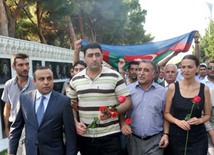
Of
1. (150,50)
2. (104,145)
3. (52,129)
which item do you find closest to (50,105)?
(52,129)

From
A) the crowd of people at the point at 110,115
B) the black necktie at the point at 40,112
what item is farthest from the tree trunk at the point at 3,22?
the black necktie at the point at 40,112

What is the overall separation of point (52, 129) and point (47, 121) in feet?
0.30

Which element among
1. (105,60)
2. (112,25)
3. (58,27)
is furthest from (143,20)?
(105,60)

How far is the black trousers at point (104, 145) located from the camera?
127 inches

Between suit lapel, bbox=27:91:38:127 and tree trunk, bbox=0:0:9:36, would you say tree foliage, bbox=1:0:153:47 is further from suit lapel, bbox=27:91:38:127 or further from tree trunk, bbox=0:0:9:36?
suit lapel, bbox=27:91:38:127

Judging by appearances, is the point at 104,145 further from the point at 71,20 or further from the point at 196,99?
the point at 71,20

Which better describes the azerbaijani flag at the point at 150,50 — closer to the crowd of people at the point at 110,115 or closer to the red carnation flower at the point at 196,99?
the crowd of people at the point at 110,115

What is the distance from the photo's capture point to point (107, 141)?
3.24 m

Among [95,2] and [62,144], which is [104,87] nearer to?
[62,144]

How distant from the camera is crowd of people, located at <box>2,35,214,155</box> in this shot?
3047 millimetres

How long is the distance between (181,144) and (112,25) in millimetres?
23000

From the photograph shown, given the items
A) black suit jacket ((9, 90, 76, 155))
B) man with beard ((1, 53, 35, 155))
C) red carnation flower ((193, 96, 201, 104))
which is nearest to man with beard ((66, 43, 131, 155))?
black suit jacket ((9, 90, 76, 155))

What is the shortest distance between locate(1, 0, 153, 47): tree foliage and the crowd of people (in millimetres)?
11480

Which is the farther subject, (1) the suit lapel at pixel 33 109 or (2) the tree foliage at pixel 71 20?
(2) the tree foliage at pixel 71 20
